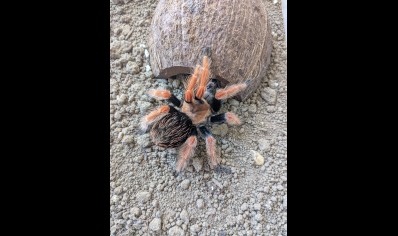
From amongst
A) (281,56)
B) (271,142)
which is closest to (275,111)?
(271,142)

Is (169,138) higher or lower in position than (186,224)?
higher

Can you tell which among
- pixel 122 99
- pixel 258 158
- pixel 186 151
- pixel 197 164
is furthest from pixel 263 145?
pixel 122 99

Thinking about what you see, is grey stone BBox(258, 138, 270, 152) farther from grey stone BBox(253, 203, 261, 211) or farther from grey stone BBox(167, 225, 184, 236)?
grey stone BBox(167, 225, 184, 236)

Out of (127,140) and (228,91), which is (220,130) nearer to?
(228,91)

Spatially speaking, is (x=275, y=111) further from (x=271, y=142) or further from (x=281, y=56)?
(x=281, y=56)

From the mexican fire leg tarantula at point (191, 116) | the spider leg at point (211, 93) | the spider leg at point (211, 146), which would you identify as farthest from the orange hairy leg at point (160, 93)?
the spider leg at point (211, 146)

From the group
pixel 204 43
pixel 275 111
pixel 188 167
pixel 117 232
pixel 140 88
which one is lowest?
pixel 117 232

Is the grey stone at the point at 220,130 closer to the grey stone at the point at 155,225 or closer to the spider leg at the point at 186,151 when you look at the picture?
the spider leg at the point at 186,151
